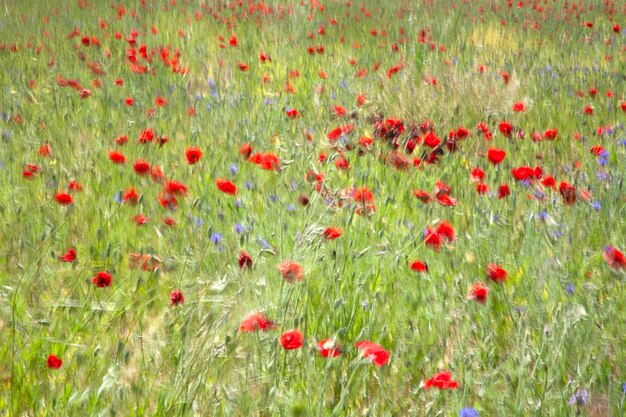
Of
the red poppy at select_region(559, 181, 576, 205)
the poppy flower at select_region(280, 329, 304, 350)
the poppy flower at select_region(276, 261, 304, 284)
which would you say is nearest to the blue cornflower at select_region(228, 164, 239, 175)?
the red poppy at select_region(559, 181, 576, 205)

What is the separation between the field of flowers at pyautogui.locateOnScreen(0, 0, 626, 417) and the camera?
146 centimetres

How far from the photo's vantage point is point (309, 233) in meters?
1.66

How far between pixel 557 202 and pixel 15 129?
2.55m

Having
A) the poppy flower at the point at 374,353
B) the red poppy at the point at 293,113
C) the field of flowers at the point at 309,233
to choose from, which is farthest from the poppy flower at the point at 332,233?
the red poppy at the point at 293,113

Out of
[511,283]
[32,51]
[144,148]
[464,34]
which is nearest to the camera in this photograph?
[511,283]

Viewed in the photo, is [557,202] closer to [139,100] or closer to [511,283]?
[511,283]

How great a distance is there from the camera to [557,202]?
88.9 inches

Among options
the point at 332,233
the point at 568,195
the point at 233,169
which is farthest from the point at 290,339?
the point at 233,169

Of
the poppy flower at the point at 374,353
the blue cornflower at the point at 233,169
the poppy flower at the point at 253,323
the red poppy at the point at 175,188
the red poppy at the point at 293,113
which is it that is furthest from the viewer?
the red poppy at the point at 293,113

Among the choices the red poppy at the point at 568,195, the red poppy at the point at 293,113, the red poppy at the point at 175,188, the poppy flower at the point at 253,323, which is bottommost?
the red poppy at the point at 293,113

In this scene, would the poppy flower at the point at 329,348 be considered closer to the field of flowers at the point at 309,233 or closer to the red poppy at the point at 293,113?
the field of flowers at the point at 309,233

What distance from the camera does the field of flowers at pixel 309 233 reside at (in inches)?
57.4

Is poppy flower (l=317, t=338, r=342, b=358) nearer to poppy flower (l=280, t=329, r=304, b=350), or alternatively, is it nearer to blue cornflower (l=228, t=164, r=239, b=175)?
poppy flower (l=280, t=329, r=304, b=350)

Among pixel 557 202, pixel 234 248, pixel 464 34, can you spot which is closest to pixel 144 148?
pixel 234 248
